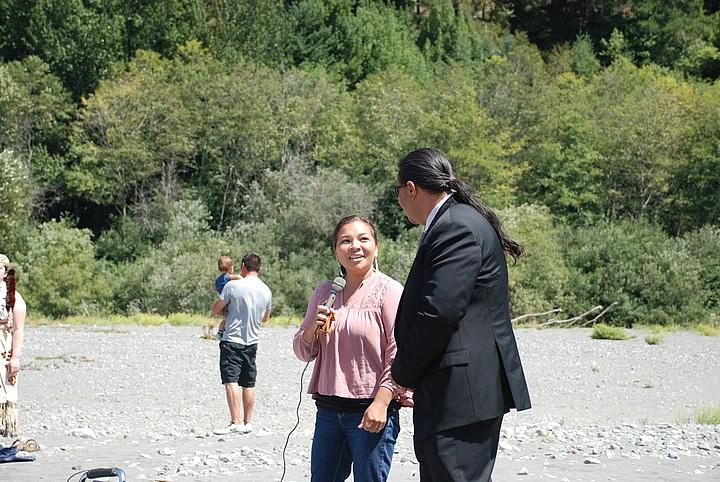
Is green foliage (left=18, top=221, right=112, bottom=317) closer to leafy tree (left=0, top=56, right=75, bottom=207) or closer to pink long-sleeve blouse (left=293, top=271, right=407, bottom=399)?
leafy tree (left=0, top=56, right=75, bottom=207)

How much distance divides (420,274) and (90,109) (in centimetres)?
5790

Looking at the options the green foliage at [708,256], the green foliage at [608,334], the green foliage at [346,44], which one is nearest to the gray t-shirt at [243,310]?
the green foliage at [608,334]

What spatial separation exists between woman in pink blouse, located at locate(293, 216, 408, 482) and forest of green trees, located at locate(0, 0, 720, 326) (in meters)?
39.5

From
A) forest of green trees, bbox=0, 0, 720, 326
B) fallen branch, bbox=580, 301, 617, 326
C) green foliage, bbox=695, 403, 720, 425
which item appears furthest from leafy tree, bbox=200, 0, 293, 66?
green foliage, bbox=695, 403, 720, 425

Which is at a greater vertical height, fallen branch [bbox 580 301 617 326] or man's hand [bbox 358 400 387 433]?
man's hand [bbox 358 400 387 433]

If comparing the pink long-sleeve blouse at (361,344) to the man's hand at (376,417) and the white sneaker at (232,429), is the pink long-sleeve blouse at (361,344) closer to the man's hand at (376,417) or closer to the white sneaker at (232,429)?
the man's hand at (376,417)

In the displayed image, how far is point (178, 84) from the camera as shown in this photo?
62.3 meters

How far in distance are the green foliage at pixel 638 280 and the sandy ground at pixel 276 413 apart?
12957mm

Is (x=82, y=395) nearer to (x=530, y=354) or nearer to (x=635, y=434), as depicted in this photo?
(x=635, y=434)

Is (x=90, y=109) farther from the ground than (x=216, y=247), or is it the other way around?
(x=90, y=109)

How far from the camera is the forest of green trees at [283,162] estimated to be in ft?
158

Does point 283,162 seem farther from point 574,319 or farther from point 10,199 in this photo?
point 574,319

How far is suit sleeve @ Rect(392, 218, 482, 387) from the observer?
455cm

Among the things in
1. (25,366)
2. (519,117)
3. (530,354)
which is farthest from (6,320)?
(519,117)
